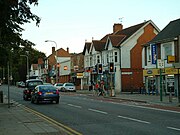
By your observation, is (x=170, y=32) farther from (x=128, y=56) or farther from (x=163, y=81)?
(x=128, y=56)

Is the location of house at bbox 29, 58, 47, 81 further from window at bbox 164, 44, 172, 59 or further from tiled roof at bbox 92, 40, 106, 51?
window at bbox 164, 44, 172, 59

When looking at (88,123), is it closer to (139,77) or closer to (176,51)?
(176,51)

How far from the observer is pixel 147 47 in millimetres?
44750

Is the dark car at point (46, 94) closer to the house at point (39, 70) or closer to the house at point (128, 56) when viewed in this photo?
the house at point (128, 56)

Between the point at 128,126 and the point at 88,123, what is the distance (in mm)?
1991

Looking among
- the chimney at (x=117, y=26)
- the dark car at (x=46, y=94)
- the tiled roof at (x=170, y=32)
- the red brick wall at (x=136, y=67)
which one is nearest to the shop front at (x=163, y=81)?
the tiled roof at (x=170, y=32)

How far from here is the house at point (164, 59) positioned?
38.2 m

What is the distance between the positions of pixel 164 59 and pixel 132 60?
14.8m

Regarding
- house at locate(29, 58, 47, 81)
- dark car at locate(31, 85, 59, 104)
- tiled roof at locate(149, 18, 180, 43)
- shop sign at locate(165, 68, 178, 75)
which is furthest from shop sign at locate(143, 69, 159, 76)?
house at locate(29, 58, 47, 81)

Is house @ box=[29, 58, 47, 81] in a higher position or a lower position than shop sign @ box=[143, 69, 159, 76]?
higher

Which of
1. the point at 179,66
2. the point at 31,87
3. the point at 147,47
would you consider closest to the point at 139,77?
the point at 147,47

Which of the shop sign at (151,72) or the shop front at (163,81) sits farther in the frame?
the shop sign at (151,72)

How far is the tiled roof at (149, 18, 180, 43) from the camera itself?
1546 inches

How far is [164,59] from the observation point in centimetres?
3956
